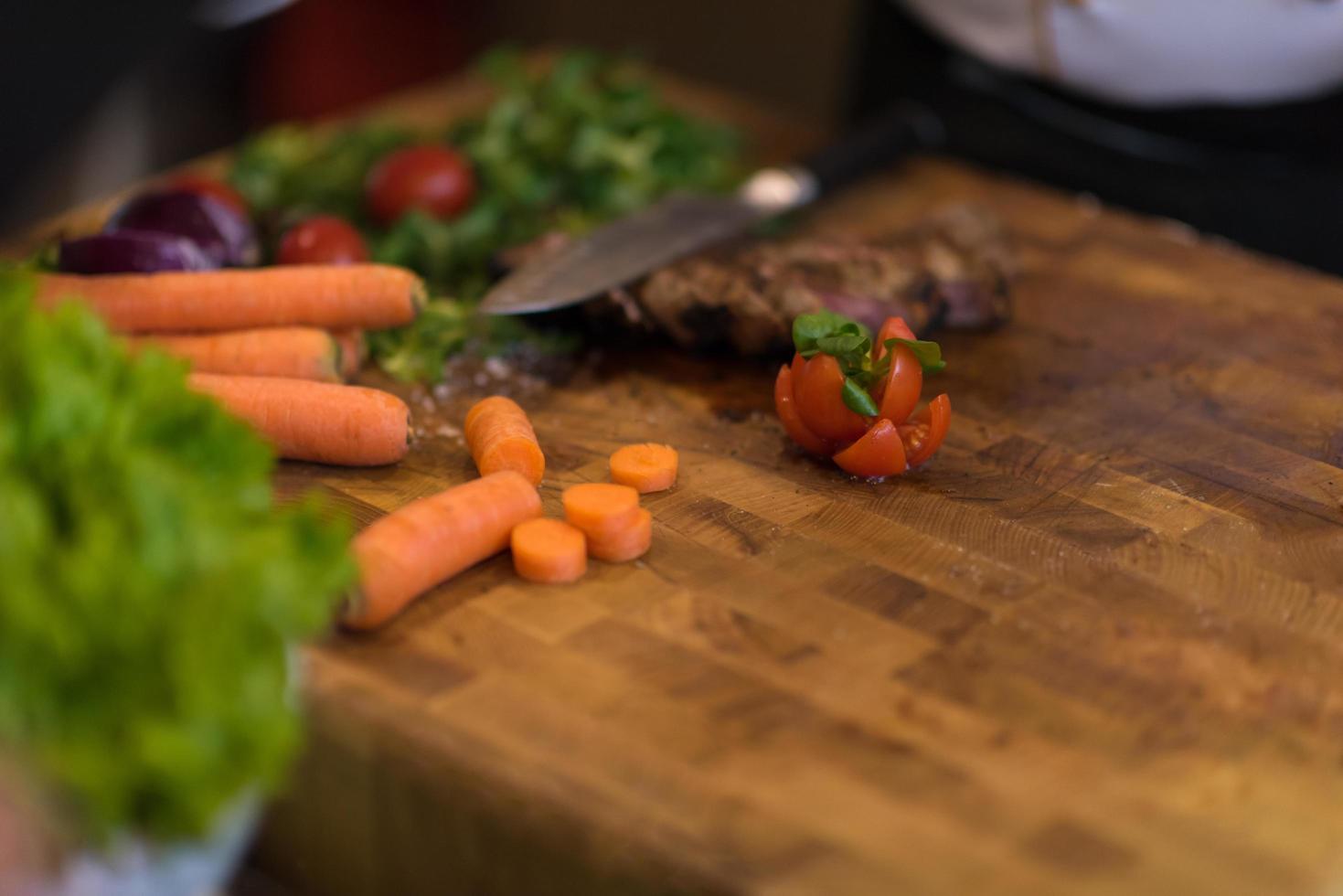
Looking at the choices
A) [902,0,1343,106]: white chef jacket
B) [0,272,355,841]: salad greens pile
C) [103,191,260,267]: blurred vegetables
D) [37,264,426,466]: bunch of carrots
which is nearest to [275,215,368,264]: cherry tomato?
[103,191,260,267]: blurred vegetables

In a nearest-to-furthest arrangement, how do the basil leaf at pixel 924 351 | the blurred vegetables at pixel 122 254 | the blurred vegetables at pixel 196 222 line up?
the basil leaf at pixel 924 351 < the blurred vegetables at pixel 122 254 < the blurred vegetables at pixel 196 222

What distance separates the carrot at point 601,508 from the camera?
68.7 inches

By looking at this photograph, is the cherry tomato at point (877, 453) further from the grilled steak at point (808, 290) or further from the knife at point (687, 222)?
the knife at point (687, 222)

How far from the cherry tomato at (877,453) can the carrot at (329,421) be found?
618 millimetres

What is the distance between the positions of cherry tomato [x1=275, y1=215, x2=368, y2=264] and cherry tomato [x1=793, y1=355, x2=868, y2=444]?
944 mm

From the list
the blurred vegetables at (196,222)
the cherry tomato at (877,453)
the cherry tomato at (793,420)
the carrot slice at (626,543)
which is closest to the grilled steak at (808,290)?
the cherry tomato at (793,420)

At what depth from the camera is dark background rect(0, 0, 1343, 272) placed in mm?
2834

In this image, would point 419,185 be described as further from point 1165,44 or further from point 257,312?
point 1165,44

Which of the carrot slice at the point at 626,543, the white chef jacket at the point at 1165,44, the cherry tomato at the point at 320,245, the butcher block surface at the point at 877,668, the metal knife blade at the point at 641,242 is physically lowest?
the butcher block surface at the point at 877,668

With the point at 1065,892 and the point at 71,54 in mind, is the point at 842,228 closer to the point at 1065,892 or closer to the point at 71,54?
the point at 1065,892

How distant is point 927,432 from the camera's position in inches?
78.0

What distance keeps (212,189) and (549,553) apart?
1.33 m

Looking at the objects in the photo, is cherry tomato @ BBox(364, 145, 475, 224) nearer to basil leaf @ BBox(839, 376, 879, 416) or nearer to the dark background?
the dark background

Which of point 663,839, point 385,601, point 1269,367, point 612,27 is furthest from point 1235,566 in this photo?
point 612,27
